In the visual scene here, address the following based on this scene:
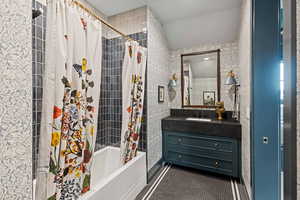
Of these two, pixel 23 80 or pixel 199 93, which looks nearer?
pixel 23 80

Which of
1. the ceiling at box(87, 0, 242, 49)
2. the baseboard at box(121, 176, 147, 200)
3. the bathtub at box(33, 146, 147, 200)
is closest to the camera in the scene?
the bathtub at box(33, 146, 147, 200)

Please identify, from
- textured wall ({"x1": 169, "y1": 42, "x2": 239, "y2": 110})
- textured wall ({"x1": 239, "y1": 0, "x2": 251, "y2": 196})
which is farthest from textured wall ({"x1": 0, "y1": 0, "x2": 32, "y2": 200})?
textured wall ({"x1": 169, "y1": 42, "x2": 239, "y2": 110})

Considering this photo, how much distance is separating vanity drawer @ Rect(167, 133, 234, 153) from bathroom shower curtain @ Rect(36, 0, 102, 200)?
166 cm

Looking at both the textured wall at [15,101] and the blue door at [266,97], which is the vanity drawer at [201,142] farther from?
the textured wall at [15,101]

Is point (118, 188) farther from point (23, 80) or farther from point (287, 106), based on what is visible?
point (287, 106)

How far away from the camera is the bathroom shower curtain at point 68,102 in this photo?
3.27ft

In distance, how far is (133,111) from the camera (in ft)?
6.43

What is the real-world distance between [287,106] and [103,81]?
240 cm

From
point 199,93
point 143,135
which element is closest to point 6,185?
point 143,135

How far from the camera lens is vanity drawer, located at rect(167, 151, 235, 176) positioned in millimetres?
2262

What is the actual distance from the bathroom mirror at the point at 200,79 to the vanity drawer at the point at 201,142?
749 millimetres

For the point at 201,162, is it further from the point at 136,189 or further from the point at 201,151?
the point at 136,189

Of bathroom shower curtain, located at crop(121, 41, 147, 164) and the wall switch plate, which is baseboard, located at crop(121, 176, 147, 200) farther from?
the wall switch plate

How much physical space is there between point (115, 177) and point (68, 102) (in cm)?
96
